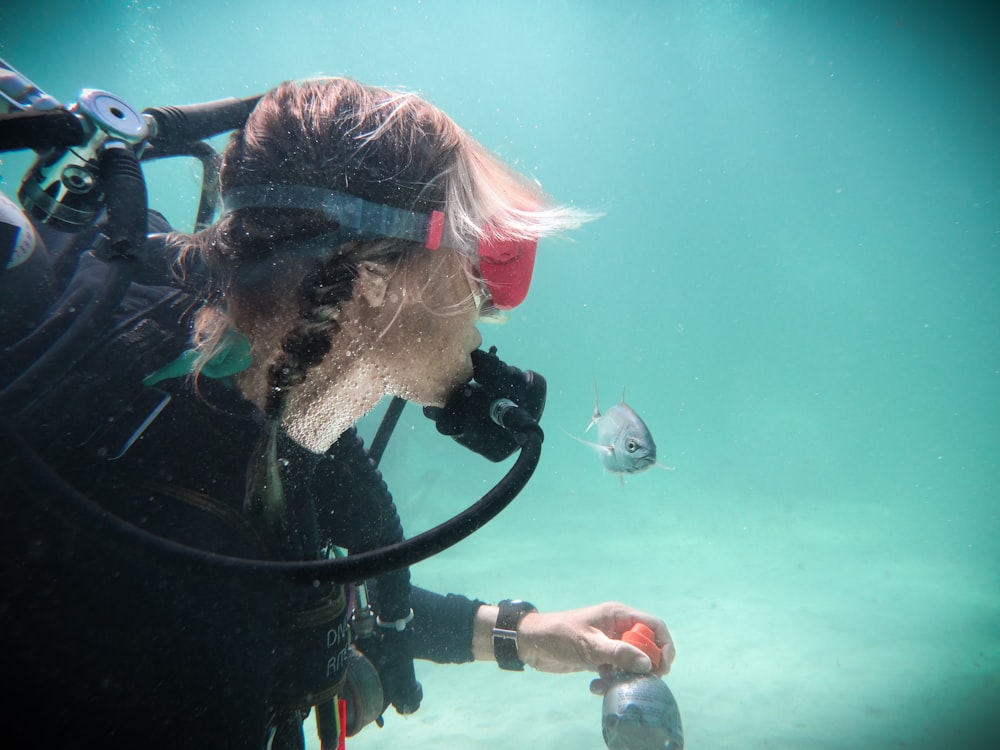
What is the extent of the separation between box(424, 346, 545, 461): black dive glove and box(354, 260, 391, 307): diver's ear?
45 centimetres

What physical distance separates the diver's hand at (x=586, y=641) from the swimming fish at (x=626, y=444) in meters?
1.50

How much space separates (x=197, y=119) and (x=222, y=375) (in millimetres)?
971

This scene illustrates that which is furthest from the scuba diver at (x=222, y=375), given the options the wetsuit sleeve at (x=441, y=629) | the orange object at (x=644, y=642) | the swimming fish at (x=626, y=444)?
the swimming fish at (x=626, y=444)

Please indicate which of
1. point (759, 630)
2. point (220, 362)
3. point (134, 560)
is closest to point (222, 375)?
point (220, 362)

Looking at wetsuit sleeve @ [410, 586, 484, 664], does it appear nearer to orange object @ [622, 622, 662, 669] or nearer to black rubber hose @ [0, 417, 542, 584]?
orange object @ [622, 622, 662, 669]

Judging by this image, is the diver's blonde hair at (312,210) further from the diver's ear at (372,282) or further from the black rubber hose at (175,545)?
the black rubber hose at (175,545)

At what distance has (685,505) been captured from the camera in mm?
28875

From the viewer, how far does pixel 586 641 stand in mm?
2305

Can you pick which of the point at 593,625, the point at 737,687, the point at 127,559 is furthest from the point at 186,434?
the point at 737,687

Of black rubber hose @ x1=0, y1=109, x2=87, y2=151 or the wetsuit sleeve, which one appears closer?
black rubber hose @ x1=0, y1=109, x2=87, y2=151

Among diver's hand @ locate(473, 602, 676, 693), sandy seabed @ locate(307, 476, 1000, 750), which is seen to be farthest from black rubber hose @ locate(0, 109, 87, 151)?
sandy seabed @ locate(307, 476, 1000, 750)

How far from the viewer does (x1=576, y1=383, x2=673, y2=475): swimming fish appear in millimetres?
3805

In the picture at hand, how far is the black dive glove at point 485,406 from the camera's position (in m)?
1.53

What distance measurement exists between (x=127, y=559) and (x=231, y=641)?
304 mm
